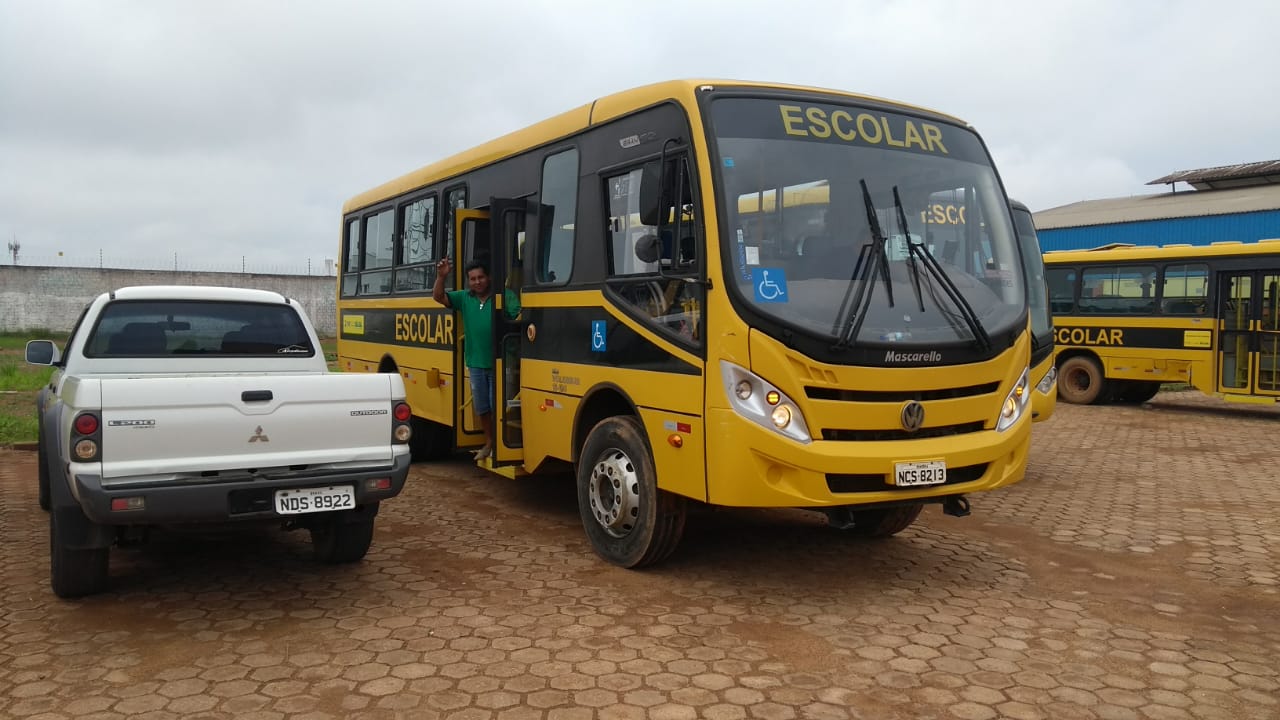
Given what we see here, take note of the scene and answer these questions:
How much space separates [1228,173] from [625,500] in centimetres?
3446

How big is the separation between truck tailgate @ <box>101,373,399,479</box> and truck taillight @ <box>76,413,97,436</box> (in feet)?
0.17

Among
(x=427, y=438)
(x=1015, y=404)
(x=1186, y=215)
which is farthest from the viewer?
(x=1186, y=215)

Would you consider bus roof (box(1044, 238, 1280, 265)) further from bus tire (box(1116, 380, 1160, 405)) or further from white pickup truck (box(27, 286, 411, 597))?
white pickup truck (box(27, 286, 411, 597))

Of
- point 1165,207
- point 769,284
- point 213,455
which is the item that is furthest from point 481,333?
point 1165,207

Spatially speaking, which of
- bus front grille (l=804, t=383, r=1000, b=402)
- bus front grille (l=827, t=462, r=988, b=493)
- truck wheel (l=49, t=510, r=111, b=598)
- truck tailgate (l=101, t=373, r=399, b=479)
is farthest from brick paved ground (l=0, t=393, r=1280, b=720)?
bus front grille (l=804, t=383, r=1000, b=402)

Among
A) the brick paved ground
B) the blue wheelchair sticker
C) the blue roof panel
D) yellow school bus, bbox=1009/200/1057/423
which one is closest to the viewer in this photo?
the brick paved ground

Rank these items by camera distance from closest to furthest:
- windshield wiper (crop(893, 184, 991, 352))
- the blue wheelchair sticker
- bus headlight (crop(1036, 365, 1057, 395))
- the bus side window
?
windshield wiper (crop(893, 184, 991, 352)) < the blue wheelchair sticker < bus headlight (crop(1036, 365, 1057, 395)) < the bus side window

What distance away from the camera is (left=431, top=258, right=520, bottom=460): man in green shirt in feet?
25.5

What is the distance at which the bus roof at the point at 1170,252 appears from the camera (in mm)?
15430

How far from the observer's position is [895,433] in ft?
18.3

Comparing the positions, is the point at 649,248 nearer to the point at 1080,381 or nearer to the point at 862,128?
the point at 862,128

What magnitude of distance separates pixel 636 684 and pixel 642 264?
2656mm

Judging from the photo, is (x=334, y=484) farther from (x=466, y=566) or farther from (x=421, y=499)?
(x=421, y=499)

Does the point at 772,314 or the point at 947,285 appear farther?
the point at 947,285
